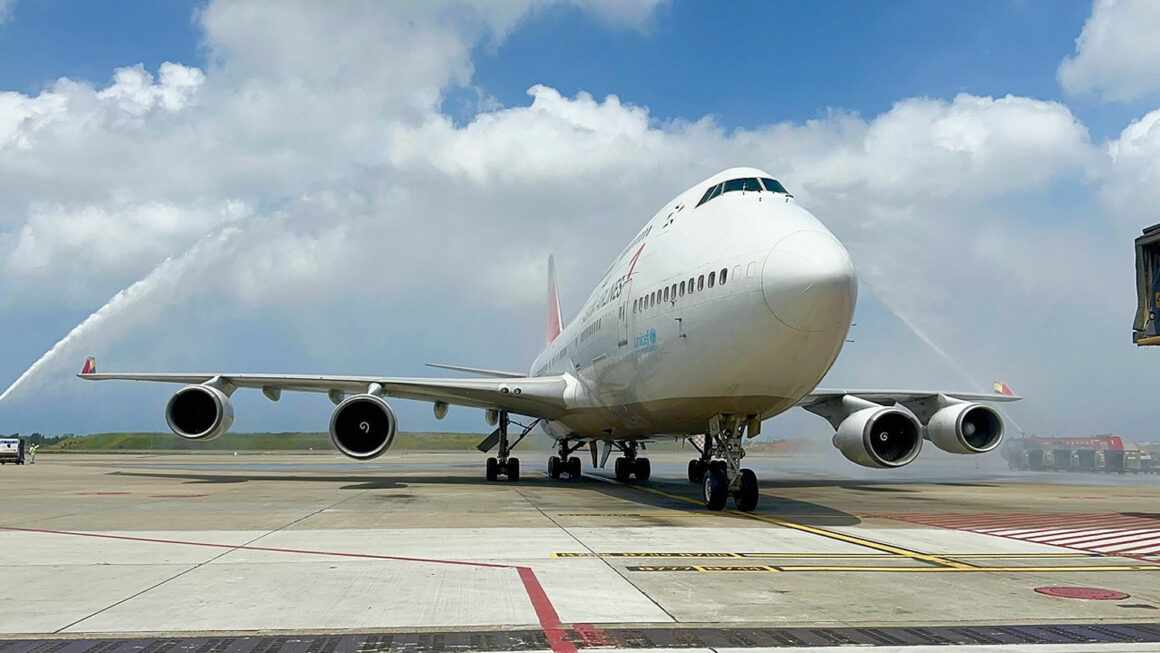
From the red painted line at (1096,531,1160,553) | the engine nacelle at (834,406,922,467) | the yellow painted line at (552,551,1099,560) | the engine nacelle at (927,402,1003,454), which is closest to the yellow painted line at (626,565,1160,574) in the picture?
the yellow painted line at (552,551,1099,560)

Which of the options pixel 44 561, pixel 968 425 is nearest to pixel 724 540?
pixel 44 561

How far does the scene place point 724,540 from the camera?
10.1 meters

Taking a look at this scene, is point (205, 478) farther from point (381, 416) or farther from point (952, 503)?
point (952, 503)

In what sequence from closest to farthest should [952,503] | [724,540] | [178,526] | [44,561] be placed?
1. [44,561]
2. [724,540]
3. [178,526]
4. [952,503]

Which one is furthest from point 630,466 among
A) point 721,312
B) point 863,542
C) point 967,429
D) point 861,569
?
point 861,569

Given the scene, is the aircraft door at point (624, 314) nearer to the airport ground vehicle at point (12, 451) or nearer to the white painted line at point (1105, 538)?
the white painted line at point (1105, 538)

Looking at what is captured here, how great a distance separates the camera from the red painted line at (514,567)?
500 centimetres

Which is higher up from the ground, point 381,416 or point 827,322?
point 827,322

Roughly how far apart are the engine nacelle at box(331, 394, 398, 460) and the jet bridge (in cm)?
1419

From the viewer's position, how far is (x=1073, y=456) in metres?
43.1

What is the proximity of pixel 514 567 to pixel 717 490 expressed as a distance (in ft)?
22.2

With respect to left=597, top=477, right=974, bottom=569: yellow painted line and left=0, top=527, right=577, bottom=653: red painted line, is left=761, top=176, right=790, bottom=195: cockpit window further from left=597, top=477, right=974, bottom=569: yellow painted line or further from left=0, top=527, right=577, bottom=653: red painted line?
left=0, top=527, right=577, bottom=653: red painted line

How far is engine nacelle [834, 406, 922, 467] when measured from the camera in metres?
17.2

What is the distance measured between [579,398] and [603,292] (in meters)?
2.63
